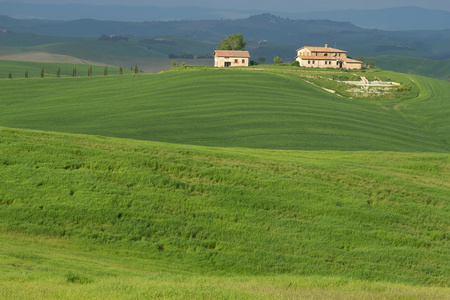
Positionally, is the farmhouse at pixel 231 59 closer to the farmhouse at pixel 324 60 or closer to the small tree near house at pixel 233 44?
the farmhouse at pixel 324 60

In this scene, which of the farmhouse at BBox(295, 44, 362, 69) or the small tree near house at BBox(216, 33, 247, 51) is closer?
the farmhouse at BBox(295, 44, 362, 69)

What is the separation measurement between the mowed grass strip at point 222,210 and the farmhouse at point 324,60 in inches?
3754

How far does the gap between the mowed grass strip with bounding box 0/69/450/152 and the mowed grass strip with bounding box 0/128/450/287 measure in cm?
2493

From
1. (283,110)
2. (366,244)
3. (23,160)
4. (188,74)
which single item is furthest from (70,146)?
(188,74)

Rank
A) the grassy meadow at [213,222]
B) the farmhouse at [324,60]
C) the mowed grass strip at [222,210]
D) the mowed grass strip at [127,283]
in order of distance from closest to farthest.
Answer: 1. the mowed grass strip at [127,283]
2. the grassy meadow at [213,222]
3. the mowed grass strip at [222,210]
4. the farmhouse at [324,60]

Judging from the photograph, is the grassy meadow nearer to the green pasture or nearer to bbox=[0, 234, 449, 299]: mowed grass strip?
bbox=[0, 234, 449, 299]: mowed grass strip

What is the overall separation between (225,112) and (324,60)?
2409 inches

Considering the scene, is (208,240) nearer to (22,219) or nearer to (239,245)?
(239,245)

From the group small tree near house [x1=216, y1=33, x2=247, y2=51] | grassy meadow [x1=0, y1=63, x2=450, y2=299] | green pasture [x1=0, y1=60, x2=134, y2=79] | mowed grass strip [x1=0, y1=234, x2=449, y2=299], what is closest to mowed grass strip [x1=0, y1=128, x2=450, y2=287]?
grassy meadow [x1=0, y1=63, x2=450, y2=299]

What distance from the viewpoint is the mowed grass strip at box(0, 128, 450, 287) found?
21172mm

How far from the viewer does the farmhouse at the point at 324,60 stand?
12338 cm

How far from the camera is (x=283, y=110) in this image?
233ft

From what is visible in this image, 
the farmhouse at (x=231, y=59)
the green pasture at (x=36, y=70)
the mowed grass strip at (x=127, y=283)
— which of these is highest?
the farmhouse at (x=231, y=59)

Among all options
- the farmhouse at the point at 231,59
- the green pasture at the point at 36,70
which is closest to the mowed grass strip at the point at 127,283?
the farmhouse at the point at 231,59
